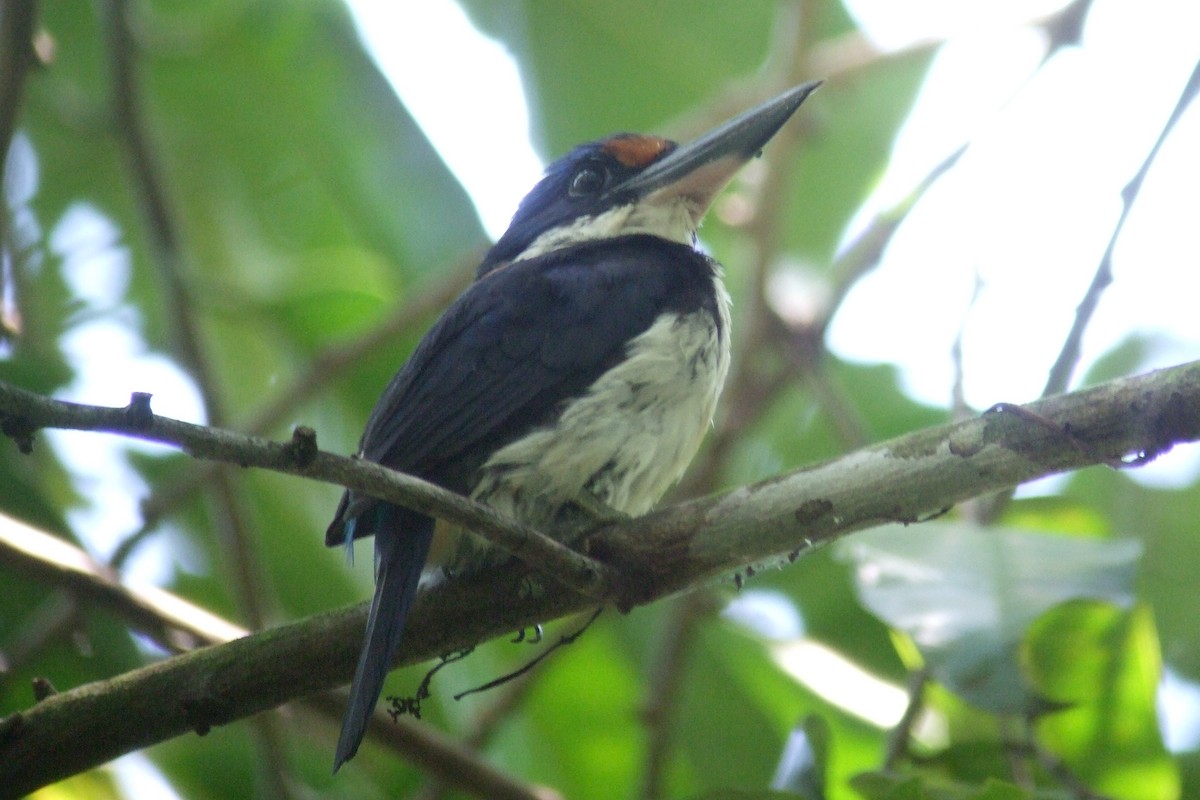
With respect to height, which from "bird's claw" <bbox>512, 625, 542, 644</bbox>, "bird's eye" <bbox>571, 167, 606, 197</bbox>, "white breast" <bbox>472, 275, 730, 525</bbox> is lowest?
"bird's claw" <bbox>512, 625, 542, 644</bbox>

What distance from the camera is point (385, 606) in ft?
7.66

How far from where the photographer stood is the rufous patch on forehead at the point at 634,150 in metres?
3.68

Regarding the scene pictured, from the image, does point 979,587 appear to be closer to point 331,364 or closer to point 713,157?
point 713,157

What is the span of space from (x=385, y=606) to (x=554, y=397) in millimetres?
627

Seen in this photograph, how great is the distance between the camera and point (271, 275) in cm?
464

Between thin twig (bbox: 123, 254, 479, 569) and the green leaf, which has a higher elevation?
thin twig (bbox: 123, 254, 479, 569)

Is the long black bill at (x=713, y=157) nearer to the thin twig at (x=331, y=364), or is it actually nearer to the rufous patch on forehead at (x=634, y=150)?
the rufous patch on forehead at (x=634, y=150)

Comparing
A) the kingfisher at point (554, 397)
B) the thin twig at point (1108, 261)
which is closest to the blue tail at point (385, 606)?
the kingfisher at point (554, 397)

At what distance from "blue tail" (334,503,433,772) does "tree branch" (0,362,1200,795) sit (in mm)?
113

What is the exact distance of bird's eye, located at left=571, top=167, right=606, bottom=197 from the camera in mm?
3707

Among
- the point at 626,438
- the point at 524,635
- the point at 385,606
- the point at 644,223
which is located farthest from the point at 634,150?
the point at 385,606

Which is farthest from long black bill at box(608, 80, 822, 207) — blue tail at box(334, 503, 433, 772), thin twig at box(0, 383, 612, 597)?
thin twig at box(0, 383, 612, 597)

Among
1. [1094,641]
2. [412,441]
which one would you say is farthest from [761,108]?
[1094,641]

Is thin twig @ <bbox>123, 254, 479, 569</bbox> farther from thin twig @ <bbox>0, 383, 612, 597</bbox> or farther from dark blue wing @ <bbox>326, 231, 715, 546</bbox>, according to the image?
thin twig @ <bbox>0, 383, 612, 597</bbox>
